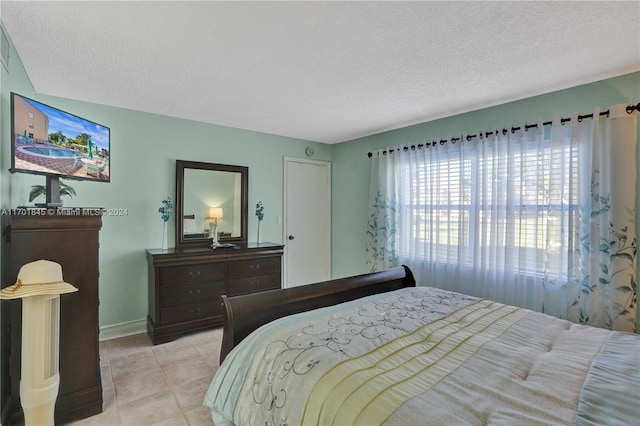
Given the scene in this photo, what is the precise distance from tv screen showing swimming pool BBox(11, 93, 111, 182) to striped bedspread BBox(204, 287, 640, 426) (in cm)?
159

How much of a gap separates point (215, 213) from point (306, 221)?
1449 millimetres

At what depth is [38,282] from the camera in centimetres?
158

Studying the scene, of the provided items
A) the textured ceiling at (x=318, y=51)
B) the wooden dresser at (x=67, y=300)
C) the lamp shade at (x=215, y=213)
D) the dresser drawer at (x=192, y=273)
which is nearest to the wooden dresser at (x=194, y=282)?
the dresser drawer at (x=192, y=273)

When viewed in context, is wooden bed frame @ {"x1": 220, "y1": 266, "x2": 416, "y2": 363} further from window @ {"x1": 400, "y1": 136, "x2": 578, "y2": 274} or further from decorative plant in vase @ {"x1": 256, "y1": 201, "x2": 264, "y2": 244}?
decorative plant in vase @ {"x1": 256, "y1": 201, "x2": 264, "y2": 244}

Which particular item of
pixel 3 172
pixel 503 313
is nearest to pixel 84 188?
pixel 3 172

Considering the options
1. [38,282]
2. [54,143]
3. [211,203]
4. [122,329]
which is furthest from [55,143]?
[122,329]

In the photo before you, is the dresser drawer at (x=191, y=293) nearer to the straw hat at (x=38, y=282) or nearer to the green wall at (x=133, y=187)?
the green wall at (x=133, y=187)

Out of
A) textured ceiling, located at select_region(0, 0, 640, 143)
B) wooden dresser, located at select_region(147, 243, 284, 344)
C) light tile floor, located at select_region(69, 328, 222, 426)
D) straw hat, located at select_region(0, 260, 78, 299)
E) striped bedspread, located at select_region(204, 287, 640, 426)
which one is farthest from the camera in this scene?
wooden dresser, located at select_region(147, 243, 284, 344)

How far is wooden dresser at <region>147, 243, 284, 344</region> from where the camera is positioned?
3.06 m

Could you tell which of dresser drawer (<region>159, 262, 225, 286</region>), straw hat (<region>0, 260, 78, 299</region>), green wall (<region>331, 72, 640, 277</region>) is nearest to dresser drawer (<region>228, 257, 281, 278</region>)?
dresser drawer (<region>159, 262, 225, 286</region>)

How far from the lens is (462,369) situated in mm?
1315

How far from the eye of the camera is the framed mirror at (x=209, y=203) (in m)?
3.58

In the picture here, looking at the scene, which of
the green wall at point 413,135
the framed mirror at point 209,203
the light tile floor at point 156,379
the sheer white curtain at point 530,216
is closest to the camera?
the light tile floor at point 156,379

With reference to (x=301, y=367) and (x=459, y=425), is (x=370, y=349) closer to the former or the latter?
(x=301, y=367)
